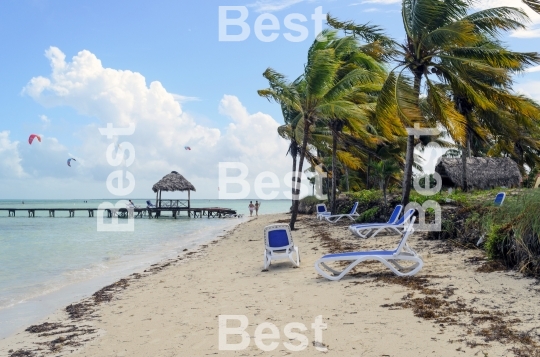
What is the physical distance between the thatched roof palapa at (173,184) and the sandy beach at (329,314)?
34.2m

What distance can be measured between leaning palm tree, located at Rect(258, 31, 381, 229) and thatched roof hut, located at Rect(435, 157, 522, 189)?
6087 mm

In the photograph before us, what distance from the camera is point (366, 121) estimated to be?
1675cm

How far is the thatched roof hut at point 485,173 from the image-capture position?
781 inches

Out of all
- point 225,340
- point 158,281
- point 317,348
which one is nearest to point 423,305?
point 317,348

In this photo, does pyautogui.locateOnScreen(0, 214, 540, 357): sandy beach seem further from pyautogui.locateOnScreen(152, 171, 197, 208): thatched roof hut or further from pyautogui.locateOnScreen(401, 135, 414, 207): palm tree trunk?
pyautogui.locateOnScreen(152, 171, 197, 208): thatched roof hut

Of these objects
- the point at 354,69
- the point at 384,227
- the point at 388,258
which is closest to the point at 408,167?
the point at 384,227

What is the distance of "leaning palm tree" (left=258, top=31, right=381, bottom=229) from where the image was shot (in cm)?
1541

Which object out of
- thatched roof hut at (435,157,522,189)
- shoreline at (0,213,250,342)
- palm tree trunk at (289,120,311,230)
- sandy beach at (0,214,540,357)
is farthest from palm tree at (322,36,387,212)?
sandy beach at (0,214,540,357)

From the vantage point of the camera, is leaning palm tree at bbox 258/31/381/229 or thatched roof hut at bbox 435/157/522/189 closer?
leaning palm tree at bbox 258/31/381/229

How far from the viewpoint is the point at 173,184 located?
42438 millimetres

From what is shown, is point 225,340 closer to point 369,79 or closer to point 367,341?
point 367,341

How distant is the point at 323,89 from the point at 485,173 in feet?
29.7

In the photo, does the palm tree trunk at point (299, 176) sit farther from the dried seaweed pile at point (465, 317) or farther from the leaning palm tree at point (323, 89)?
the dried seaweed pile at point (465, 317)

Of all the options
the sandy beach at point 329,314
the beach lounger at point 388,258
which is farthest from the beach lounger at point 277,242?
the beach lounger at point 388,258
